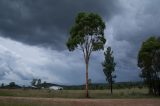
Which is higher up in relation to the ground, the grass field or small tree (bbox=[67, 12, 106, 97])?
small tree (bbox=[67, 12, 106, 97])

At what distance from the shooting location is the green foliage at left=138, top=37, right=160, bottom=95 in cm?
6238

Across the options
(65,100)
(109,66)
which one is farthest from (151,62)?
(65,100)

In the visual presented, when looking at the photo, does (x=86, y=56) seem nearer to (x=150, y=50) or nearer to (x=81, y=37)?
(x=81, y=37)

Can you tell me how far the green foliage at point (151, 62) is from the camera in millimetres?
62375

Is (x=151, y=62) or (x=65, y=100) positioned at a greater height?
(x=151, y=62)

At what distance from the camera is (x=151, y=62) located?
62.7 metres

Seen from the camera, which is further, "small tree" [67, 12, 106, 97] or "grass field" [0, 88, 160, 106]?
"small tree" [67, 12, 106, 97]

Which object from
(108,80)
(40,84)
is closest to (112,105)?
(108,80)

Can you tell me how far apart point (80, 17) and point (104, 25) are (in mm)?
4222

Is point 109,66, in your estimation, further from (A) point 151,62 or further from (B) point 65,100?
(B) point 65,100

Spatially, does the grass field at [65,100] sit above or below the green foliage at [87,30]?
below

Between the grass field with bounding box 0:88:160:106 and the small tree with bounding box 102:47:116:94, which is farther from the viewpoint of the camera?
the small tree with bounding box 102:47:116:94

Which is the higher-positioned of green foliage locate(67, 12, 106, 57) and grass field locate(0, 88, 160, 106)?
green foliage locate(67, 12, 106, 57)

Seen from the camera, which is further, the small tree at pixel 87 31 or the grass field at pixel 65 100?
A: the small tree at pixel 87 31
